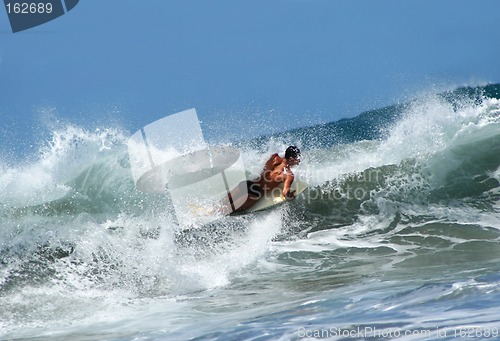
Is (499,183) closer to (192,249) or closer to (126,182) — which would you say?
(192,249)

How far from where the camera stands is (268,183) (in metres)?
7.96

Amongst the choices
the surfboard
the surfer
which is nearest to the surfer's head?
the surfer

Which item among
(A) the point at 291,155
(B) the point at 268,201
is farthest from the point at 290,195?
(A) the point at 291,155

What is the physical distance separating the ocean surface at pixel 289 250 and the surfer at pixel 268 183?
31cm

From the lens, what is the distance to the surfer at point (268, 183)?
7855 mm

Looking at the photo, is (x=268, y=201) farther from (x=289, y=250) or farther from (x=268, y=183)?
(x=289, y=250)

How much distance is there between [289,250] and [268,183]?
989 millimetres

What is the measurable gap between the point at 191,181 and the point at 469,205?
398 cm

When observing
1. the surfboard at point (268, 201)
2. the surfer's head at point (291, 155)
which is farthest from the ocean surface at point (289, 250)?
the surfer's head at point (291, 155)

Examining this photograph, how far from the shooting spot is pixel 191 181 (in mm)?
8531

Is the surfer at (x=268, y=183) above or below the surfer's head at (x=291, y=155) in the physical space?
below

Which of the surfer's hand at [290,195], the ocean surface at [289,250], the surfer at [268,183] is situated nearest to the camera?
the ocean surface at [289,250]

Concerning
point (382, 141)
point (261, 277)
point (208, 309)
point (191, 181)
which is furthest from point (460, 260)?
point (382, 141)

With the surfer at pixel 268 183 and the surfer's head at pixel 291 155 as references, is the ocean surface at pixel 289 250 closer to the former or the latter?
the surfer at pixel 268 183
